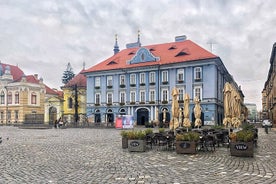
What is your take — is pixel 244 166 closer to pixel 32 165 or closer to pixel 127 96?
pixel 32 165

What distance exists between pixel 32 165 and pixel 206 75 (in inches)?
1519

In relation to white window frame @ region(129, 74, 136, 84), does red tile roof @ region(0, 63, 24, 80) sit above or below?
above

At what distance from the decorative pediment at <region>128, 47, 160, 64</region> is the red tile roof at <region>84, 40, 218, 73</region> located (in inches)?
25.5

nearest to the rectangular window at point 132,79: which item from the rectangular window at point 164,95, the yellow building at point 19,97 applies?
the rectangular window at point 164,95

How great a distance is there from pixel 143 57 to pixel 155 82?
5345 mm

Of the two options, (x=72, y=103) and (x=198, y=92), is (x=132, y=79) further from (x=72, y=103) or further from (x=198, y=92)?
(x=72, y=103)

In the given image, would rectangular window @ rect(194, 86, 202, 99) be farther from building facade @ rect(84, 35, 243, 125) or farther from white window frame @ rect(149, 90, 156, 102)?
white window frame @ rect(149, 90, 156, 102)

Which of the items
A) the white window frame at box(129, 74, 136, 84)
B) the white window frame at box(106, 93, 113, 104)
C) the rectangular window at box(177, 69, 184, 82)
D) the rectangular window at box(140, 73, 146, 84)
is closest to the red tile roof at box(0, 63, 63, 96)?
the white window frame at box(106, 93, 113, 104)

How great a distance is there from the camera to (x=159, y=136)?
14.2m

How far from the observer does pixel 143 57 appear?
51719 mm

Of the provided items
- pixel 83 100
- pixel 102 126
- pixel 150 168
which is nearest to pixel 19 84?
pixel 83 100

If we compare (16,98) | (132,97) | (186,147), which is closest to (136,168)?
(186,147)

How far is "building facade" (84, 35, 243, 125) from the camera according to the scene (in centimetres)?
4547

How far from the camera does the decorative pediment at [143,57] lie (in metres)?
50.8
